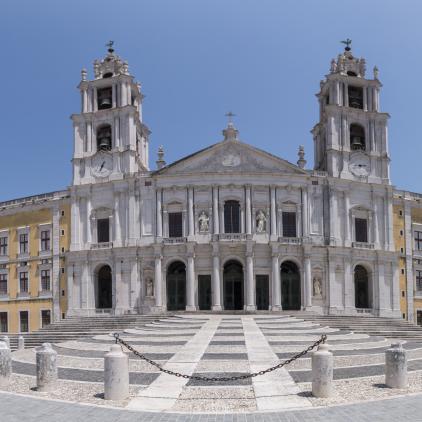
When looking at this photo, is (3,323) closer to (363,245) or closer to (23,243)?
(23,243)

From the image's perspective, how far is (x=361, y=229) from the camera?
44.6m

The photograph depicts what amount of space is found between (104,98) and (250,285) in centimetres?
2027

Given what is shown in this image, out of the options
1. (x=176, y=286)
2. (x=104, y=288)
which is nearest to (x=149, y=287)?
(x=176, y=286)

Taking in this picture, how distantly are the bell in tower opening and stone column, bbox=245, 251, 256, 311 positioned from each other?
17633 millimetres

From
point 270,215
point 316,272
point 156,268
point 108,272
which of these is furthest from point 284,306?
point 108,272

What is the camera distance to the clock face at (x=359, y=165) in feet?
148

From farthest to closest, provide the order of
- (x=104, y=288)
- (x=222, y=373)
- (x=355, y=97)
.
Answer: (x=355, y=97), (x=104, y=288), (x=222, y=373)

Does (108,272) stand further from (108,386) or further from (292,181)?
(108,386)

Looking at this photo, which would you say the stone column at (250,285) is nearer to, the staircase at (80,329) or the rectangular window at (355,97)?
the staircase at (80,329)

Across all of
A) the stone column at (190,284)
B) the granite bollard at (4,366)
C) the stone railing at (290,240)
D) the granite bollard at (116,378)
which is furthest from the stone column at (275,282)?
the granite bollard at (116,378)

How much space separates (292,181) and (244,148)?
179 inches

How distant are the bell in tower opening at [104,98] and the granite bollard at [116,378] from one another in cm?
3732

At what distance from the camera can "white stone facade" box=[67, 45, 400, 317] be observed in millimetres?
42188

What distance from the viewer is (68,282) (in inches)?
1763
